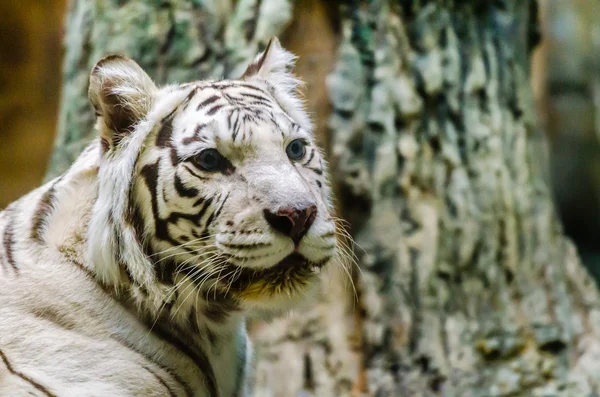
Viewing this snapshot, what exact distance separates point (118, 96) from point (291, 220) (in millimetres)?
637

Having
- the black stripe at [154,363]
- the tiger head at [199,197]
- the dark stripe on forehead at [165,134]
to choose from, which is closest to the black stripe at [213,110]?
the tiger head at [199,197]

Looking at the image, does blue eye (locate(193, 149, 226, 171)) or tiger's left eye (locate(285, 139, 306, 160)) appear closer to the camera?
blue eye (locate(193, 149, 226, 171))

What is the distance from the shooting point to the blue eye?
206 centimetres

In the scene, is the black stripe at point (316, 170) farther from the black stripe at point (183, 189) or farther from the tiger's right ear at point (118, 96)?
the tiger's right ear at point (118, 96)

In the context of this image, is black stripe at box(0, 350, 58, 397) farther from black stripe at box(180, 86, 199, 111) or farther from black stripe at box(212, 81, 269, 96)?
black stripe at box(212, 81, 269, 96)

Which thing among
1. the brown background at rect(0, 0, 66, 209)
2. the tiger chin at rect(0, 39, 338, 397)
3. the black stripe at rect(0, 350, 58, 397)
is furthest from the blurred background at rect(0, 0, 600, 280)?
the black stripe at rect(0, 350, 58, 397)

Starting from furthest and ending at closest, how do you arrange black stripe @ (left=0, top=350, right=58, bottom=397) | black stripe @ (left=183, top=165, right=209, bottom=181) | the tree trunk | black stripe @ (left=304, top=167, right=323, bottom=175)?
the tree trunk
black stripe @ (left=304, top=167, right=323, bottom=175)
black stripe @ (left=183, top=165, right=209, bottom=181)
black stripe @ (left=0, top=350, right=58, bottom=397)

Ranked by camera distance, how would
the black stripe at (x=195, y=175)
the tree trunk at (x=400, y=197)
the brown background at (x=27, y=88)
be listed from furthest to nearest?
1. the brown background at (x=27, y=88)
2. the tree trunk at (x=400, y=197)
3. the black stripe at (x=195, y=175)

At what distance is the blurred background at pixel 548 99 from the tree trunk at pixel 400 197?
2648 millimetres

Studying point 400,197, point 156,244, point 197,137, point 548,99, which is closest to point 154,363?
point 156,244

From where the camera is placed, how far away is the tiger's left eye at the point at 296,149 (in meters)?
2.20

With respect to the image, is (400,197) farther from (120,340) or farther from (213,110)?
(120,340)

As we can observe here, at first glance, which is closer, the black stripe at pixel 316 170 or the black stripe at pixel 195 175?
the black stripe at pixel 195 175

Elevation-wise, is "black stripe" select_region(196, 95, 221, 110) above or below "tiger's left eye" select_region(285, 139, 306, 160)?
above
